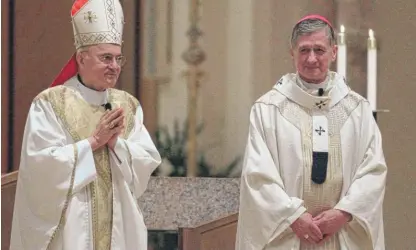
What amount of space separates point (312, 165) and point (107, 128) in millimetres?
910

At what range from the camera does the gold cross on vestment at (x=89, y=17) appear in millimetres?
Answer: 4410

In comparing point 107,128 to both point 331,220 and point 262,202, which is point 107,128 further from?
point 331,220

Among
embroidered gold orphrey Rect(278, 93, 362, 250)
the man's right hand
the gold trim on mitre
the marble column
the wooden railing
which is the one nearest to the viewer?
the man's right hand

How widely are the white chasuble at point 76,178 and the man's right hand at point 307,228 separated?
0.70 m

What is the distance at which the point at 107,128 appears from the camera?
4164 mm

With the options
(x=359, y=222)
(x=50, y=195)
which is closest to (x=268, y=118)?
(x=359, y=222)

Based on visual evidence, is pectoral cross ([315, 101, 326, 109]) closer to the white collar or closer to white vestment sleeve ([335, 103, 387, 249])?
the white collar

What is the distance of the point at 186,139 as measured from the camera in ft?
23.1

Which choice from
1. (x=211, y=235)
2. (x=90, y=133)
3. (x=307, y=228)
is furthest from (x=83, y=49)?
(x=211, y=235)

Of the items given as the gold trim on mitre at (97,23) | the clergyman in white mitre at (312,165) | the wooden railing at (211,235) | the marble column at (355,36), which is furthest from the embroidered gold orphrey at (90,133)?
the marble column at (355,36)

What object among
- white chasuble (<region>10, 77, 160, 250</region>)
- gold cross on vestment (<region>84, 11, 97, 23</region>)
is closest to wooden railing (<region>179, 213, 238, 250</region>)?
white chasuble (<region>10, 77, 160, 250</region>)

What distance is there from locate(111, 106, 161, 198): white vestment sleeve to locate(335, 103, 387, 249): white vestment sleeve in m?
0.86

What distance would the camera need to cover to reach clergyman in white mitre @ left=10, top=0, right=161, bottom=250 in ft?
13.6

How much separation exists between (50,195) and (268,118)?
102 cm
